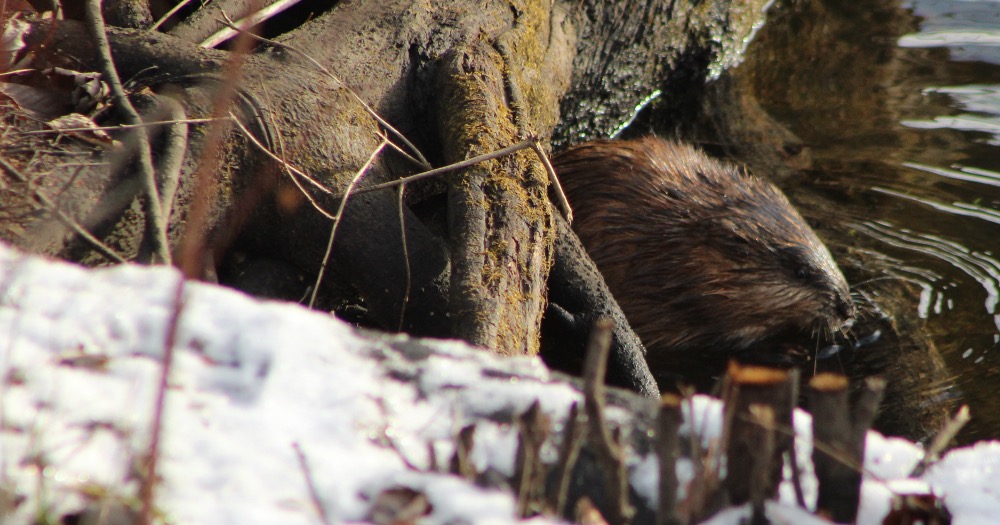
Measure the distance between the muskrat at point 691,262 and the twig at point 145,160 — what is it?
7.27 feet

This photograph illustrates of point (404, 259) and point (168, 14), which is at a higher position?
point (168, 14)

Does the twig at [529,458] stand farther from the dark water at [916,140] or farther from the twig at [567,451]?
the dark water at [916,140]

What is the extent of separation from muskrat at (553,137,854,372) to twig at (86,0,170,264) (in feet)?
7.27

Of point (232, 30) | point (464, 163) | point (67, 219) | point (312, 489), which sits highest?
point (232, 30)

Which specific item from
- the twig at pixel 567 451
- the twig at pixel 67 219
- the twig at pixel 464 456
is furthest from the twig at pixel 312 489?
the twig at pixel 67 219

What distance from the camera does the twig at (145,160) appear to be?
2.76 meters

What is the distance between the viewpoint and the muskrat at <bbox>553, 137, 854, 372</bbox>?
4.55 m

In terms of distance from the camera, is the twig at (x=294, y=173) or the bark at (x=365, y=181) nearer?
the bark at (x=365, y=181)

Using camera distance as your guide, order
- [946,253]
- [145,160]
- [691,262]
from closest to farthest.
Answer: [145,160], [691,262], [946,253]

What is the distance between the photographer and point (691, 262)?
455 centimetres

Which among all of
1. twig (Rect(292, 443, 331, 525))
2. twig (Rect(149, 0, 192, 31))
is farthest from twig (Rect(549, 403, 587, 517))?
twig (Rect(149, 0, 192, 31))

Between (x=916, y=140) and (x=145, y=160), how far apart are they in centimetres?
454

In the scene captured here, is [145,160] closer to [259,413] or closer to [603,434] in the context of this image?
[259,413]

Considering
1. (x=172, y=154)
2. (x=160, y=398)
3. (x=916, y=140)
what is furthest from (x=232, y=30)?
(x=916, y=140)
